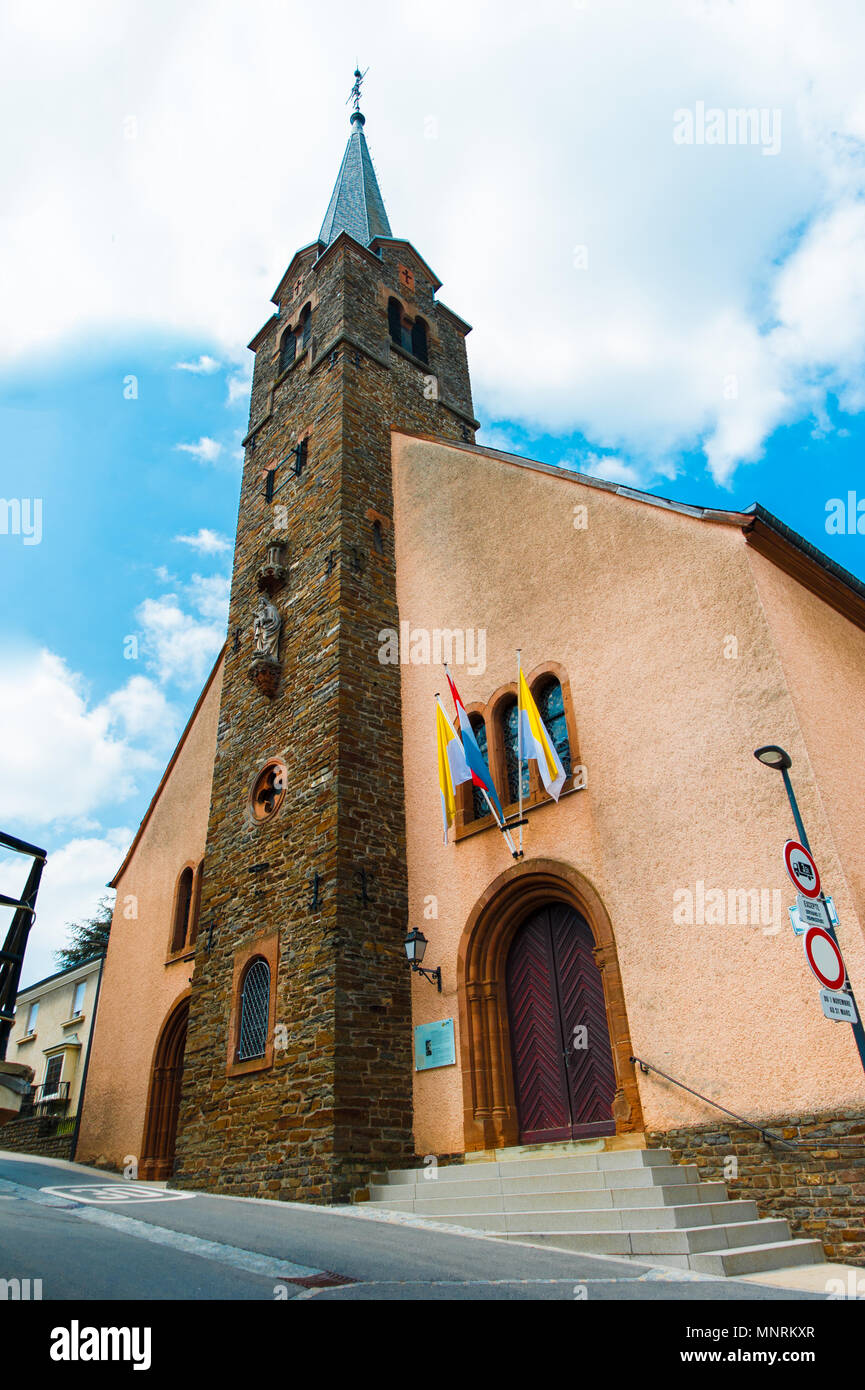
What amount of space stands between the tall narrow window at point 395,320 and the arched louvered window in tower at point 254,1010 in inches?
509

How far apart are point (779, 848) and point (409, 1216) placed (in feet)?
15.6

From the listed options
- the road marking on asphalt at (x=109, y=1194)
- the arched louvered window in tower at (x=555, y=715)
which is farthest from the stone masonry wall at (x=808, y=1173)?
the road marking on asphalt at (x=109, y=1194)

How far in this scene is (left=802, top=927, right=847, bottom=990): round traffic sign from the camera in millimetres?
6121

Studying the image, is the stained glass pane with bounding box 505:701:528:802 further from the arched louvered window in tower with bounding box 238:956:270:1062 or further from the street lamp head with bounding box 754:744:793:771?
the arched louvered window in tower with bounding box 238:956:270:1062

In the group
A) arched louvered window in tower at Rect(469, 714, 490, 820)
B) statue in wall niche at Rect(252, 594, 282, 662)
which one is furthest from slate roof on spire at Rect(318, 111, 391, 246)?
arched louvered window in tower at Rect(469, 714, 490, 820)

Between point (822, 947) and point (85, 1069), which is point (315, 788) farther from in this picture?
point (85, 1069)

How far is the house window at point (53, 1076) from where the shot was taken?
19.1 meters

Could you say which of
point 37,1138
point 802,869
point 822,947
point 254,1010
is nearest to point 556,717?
point 802,869

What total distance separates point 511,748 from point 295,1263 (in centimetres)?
687

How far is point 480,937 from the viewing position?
415 inches

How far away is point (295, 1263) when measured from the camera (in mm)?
5359

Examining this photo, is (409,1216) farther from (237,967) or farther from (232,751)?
(232,751)

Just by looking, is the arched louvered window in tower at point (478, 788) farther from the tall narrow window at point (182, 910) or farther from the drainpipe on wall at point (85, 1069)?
the drainpipe on wall at point (85, 1069)
